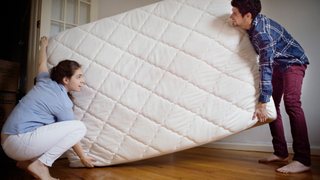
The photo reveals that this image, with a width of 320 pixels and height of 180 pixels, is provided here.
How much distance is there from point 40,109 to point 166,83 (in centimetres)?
72

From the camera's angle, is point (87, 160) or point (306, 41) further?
point (306, 41)

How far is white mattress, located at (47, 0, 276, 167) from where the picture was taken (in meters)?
1.21

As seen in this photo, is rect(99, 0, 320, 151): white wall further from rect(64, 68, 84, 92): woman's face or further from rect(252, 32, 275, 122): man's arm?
rect(64, 68, 84, 92): woman's face

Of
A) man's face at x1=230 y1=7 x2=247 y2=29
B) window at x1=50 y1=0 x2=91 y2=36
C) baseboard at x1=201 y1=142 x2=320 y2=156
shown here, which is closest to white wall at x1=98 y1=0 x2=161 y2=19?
window at x1=50 y1=0 x2=91 y2=36

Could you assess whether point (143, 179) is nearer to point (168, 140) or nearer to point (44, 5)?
point (168, 140)

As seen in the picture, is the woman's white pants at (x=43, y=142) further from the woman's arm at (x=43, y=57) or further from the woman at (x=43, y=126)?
the woman's arm at (x=43, y=57)

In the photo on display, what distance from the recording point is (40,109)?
1059 mm

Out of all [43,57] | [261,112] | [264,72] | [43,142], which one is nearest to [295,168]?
[261,112]

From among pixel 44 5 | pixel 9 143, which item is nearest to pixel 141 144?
pixel 9 143

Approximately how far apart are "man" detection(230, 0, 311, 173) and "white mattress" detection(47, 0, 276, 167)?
0.19ft

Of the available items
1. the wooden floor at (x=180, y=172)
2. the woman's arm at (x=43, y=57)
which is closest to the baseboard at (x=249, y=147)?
the wooden floor at (x=180, y=172)

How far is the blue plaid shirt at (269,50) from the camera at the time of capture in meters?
1.16

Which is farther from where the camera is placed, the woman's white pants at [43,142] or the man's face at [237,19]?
the man's face at [237,19]

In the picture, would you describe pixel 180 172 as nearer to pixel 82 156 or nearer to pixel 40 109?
pixel 82 156
